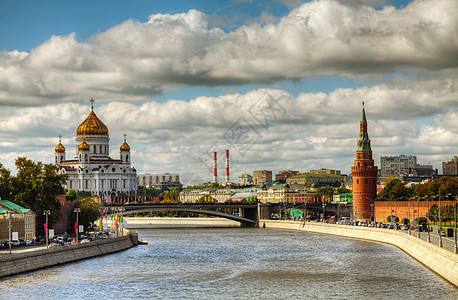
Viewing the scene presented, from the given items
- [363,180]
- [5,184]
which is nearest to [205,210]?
[363,180]

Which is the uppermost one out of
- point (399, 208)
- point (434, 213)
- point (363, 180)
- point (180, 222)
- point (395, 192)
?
point (363, 180)

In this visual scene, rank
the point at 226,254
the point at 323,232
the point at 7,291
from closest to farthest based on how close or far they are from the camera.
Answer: the point at 7,291
the point at 226,254
the point at 323,232

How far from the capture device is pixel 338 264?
61250 mm

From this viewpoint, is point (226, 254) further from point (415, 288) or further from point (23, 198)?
point (415, 288)

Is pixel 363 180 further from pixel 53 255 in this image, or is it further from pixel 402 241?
pixel 53 255

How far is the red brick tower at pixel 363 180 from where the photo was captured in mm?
133000

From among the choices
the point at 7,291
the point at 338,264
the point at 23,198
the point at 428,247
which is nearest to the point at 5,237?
the point at 23,198

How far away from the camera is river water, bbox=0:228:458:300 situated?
148ft

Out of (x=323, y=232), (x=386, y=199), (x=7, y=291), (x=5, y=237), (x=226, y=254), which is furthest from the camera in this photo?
(x=386, y=199)

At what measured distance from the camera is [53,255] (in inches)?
2276

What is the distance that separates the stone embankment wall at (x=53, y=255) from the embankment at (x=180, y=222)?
70.4m

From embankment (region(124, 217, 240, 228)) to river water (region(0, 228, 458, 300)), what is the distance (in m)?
69.2

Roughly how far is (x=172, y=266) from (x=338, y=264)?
12.3 m

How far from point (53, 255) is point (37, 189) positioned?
19.2 m
